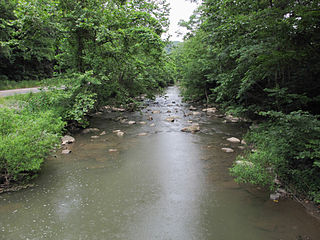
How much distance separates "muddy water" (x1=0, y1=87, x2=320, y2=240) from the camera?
4.25m

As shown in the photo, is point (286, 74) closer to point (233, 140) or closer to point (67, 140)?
point (233, 140)

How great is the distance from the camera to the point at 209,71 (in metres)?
17.5

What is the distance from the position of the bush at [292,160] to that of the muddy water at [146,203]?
1.37 feet

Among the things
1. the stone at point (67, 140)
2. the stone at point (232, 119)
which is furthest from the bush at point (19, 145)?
the stone at point (232, 119)

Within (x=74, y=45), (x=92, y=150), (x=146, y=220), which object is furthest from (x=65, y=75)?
(x=146, y=220)

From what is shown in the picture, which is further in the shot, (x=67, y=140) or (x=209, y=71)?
(x=209, y=71)

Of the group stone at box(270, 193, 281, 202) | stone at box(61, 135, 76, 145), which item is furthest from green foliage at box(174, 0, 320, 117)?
stone at box(61, 135, 76, 145)

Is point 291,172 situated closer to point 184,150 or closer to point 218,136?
point 184,150

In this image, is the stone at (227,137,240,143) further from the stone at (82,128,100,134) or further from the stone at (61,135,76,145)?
the stone at (61,135,76,145)

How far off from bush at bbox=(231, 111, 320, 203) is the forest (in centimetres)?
2

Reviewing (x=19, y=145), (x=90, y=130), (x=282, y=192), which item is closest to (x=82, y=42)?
(x=90, y=130)

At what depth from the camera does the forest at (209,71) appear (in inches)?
199

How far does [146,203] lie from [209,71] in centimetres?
1408

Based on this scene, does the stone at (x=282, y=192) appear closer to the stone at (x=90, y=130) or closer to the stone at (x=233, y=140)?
the stone at (x=233, y=140)
